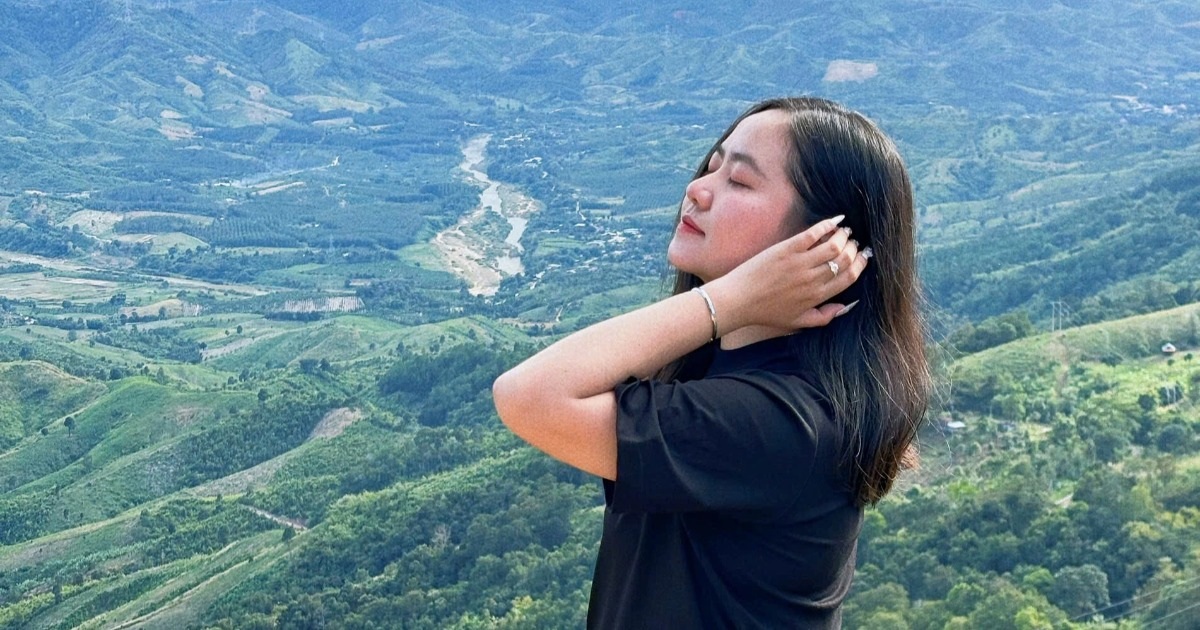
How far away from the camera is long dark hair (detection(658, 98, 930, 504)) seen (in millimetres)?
2535

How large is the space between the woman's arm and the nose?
0.21 meters

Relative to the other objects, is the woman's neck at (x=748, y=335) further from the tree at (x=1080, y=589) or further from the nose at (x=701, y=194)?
the tree at (x=1080, y=589)

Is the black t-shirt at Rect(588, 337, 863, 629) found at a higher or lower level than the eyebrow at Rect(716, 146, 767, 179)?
lower

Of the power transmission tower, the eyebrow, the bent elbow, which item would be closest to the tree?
the eyebrow

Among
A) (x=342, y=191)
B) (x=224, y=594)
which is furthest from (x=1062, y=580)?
(x=342, y=191)

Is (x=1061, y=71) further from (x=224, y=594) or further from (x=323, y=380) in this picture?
(x=224, y=594)

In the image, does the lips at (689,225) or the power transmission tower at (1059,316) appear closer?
the lips at (689,225)

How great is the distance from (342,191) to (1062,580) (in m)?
82.5

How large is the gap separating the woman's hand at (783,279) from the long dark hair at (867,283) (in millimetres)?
115

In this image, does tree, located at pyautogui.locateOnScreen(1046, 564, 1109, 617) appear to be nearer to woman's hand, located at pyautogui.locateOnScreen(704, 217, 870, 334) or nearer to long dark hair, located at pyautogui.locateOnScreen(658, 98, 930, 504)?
long dark hair, located at pyautogui.locateOnScreen(658, 98, 930, 504)

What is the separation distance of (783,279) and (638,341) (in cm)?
32

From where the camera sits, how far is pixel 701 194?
264cm

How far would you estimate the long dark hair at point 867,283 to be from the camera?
254cm

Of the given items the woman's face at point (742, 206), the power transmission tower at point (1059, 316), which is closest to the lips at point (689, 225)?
the woman's face at point (742, 206)
